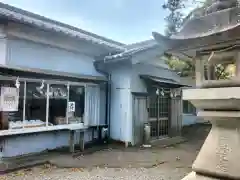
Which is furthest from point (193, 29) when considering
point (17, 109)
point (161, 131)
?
point (161, 131)

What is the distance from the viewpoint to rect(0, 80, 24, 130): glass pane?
7297 mm

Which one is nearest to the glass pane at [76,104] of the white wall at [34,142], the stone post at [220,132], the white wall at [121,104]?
the white wall at [34,142]

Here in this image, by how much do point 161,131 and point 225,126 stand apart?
8.47 m

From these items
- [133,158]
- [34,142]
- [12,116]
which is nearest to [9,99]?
[12,116]

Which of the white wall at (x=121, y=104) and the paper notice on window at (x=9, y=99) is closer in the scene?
the paper notice on window at (x=9, y=99)

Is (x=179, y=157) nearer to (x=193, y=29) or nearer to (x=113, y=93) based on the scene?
(x=113, y=93)

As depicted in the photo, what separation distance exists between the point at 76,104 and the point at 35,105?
1.77 metres

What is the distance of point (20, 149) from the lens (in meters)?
8.01

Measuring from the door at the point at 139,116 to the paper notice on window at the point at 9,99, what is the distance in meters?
4.63

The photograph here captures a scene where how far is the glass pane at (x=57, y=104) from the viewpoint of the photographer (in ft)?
28.8

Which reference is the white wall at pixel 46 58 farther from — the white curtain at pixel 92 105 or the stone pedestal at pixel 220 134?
the stone pedestal at pixel 220 134

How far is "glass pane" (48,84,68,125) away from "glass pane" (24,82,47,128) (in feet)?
0.88

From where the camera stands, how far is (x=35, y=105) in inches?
330

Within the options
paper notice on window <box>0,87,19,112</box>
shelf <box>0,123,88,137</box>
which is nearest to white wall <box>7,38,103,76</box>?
paper notice on window <box>0,87,19,112</box>
